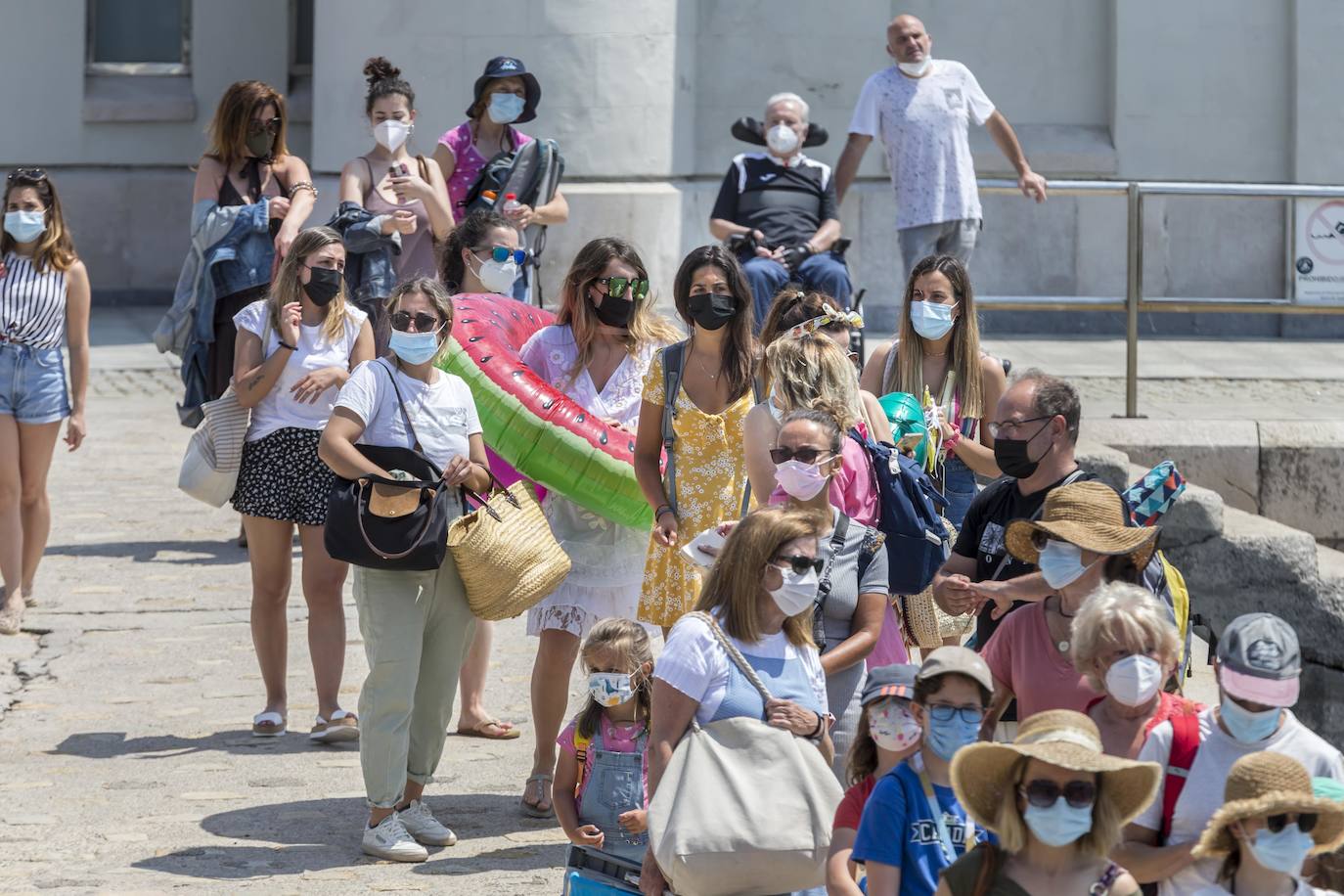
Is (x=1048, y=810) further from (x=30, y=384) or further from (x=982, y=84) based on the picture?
(x=982, y=84)

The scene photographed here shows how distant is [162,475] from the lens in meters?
12.1

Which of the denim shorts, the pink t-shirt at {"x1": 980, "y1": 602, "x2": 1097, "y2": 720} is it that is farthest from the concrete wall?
the pink t-shirt at {"x1": 980, "y1": 602, "x2": 1097, "y2": 720}

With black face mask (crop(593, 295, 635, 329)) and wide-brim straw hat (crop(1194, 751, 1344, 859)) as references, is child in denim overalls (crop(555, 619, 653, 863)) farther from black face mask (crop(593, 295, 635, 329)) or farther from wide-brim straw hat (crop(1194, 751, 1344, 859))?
wide-brim straw hat (crop(1194, 751, 1344, 859))

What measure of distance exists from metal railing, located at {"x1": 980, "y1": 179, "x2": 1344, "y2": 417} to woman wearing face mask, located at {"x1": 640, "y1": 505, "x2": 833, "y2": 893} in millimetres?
6290

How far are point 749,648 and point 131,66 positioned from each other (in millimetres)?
15142

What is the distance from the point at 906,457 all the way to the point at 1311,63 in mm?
10422

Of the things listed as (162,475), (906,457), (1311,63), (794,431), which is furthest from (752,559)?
(1311,63)

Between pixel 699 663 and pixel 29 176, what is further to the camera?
pixel 29 176

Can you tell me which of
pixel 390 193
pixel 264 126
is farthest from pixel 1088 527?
pixel 264 126

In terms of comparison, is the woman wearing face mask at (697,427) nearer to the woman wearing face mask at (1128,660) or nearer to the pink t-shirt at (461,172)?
the woman wearing face mask at (1128,660)

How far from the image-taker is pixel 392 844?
20.2 ft

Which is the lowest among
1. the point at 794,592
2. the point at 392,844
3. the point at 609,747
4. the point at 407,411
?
the point at 392,844

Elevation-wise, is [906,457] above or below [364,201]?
below

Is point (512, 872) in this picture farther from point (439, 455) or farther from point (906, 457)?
point (906, 457)
